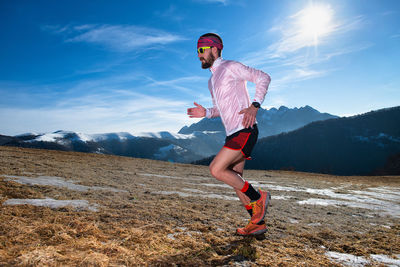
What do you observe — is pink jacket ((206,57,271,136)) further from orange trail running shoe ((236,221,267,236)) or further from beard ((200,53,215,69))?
orange trail running shoe ((236,221,267,236))

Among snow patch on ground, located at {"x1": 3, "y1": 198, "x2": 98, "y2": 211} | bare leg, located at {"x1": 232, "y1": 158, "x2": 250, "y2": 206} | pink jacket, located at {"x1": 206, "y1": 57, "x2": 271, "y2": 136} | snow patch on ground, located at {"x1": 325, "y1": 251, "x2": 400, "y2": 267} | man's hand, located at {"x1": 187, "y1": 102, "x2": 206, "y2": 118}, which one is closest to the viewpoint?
snow patch on ground, located at {"x1": 325, "y1": 251, "x2": 400, "y2": 267}

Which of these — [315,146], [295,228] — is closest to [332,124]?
[315,146]

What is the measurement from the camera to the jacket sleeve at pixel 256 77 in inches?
Answer: 107

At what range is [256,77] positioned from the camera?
277cm

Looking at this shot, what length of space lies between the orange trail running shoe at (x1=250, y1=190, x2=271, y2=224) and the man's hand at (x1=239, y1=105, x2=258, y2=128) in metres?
0.96

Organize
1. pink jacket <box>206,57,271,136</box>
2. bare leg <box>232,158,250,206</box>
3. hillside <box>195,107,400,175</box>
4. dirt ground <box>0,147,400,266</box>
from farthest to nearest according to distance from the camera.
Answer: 1. hillside <box>195,107,400,175</box>
2. bare leg <box>232,158,250,206</box>
3. pink jacket <box>206,57,271,136</box>
4. dirt ground <box>0,147,400,266</box>

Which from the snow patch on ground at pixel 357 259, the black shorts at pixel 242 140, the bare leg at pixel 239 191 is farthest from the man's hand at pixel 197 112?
the snow patch on ground at pixel 357 259

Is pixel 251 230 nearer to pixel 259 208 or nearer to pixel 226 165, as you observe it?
pixel 259 208

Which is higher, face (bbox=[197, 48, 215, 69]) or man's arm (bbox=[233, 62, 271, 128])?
face (bbox=[197, 48, 215, 69])

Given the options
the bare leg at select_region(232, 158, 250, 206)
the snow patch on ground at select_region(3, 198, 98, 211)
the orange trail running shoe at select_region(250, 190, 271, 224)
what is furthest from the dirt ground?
the bare leg at select_region(232, 158, 250, 206)

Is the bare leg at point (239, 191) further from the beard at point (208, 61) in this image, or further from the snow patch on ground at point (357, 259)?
the beard at point (208, 61)

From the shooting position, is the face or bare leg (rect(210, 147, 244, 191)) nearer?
bare leg (rect(210, 147, 244, 191))

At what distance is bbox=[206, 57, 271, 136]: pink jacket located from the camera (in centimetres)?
277

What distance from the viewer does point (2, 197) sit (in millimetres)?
3318
